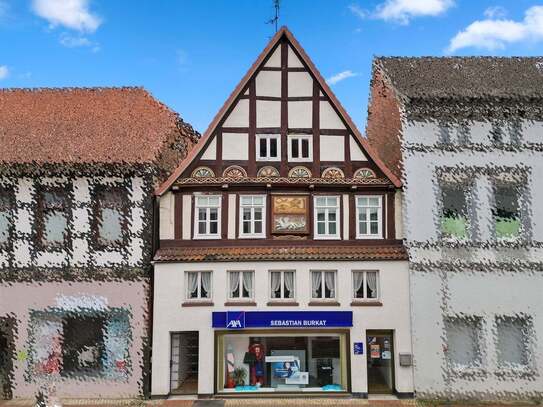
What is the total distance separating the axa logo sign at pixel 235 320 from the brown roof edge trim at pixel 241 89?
5251 mm

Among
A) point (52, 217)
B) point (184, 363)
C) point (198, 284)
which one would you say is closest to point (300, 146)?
point (198, 284)

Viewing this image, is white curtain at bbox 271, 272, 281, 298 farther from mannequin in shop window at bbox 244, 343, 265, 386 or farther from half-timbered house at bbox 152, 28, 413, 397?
mannequin in shop window at bbox 244, 343, 265, 386

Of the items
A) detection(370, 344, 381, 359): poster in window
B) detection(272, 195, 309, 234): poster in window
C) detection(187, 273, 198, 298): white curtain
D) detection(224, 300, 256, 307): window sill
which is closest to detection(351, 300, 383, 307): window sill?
detection(370, 344, 381, 359): poster in window

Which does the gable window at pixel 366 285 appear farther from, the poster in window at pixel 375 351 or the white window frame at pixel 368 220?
the poster in window at pixel 375 351

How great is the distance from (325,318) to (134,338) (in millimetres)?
7045

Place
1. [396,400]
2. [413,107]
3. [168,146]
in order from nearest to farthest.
Result: [396,400] → [413,107] → [168,146]

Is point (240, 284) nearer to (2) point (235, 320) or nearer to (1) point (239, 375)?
(2) point (235, 320)

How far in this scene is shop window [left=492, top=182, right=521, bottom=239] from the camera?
20.7m

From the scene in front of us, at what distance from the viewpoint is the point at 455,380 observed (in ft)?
65.0

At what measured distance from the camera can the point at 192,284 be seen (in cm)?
2066

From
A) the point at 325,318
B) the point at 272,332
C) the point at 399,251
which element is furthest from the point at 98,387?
the point at 399,251

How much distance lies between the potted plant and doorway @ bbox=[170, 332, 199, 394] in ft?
4.84

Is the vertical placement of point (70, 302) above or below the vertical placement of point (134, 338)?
above

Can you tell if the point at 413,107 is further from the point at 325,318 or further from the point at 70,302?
the point at 70,302
